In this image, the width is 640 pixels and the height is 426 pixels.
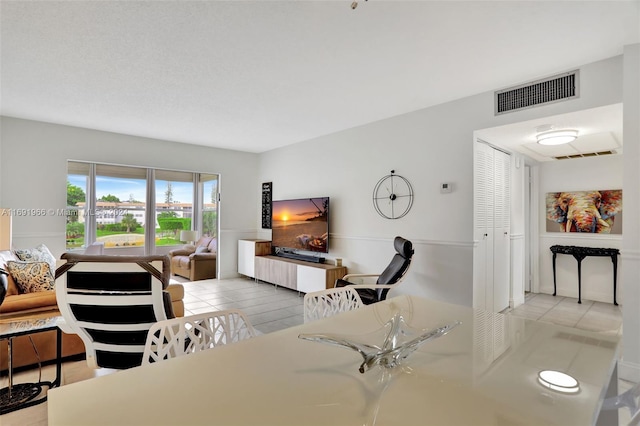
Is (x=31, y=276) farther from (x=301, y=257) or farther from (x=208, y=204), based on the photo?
(x=208, y=204)

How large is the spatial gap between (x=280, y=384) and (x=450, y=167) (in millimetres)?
3445

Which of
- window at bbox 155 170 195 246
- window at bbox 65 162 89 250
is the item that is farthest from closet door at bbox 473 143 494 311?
window at bbox 65 162 89 250

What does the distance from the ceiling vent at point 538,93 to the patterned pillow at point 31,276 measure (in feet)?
14.7

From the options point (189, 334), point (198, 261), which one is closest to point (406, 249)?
point (189, 334)

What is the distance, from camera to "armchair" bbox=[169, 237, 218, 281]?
20.3ft

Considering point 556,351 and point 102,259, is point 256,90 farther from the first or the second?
point 556,351

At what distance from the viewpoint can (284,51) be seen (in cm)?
260

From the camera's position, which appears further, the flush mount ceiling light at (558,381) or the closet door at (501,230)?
the closet door at (501,230)

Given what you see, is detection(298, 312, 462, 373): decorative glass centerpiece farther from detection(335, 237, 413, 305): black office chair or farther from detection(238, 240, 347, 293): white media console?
detection(238, 240, 347, 293): white media console

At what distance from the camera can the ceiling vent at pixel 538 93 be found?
2863 millimetres

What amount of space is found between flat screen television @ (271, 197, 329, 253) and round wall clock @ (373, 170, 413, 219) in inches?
34.4

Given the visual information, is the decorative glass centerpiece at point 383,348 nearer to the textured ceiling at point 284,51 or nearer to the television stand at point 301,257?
the textured ceiling at point 284,51

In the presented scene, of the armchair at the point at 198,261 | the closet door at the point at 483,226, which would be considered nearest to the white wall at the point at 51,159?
the armchair at the point at 198,261

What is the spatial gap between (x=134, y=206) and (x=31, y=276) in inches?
177
